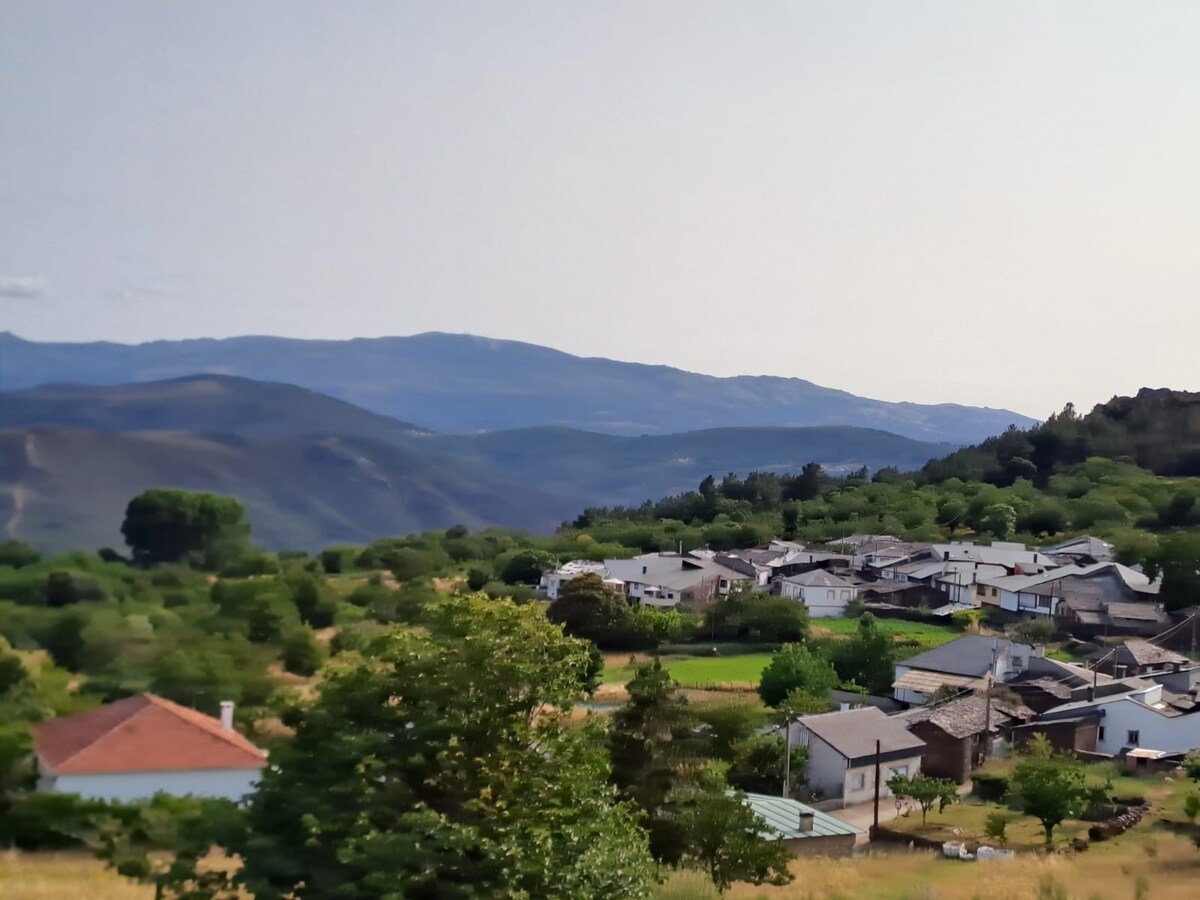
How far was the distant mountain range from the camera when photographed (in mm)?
2617

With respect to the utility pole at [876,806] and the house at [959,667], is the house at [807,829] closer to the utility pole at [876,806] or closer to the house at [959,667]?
the utility pole at [876,806]

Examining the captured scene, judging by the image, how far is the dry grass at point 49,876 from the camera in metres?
2.59

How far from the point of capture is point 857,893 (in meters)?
7.82

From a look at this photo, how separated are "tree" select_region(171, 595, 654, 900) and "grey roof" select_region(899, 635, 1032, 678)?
17.7 metres

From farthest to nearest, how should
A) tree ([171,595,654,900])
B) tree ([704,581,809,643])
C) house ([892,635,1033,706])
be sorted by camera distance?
tree ([704,581,809,643]) < house ([892,635,1033,706]) < tree ([171,595,654,900])

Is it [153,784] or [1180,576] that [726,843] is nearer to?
[153,784]

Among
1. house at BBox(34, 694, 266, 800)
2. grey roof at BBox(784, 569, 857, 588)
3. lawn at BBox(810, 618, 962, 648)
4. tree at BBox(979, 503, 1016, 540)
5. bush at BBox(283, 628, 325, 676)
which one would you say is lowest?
lawn at BBox(810, 618, 962, 648)

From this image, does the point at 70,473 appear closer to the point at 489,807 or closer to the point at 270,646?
the point at 270,646

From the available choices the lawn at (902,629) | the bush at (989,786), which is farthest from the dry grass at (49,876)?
the lawn at (902,629)

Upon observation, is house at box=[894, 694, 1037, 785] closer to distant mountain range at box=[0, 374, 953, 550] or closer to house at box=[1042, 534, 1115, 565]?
distant mountain range at box=[0, 374, 953, 550]

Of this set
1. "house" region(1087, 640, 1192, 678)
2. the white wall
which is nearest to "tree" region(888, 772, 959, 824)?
"house" region(1087, 640, 1192, 678)

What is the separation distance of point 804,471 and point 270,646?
4883 centimetres

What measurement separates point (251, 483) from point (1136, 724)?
59.5 feet

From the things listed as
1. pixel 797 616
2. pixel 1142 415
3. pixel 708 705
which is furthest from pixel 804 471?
pixel 708 705
